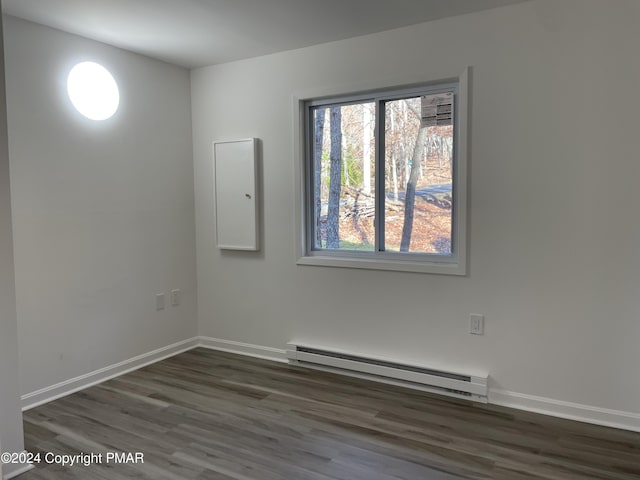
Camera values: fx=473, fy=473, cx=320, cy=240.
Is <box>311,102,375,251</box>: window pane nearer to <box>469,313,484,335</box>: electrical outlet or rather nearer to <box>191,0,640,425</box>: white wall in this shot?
<box>191,0,640,425</box>: white wall

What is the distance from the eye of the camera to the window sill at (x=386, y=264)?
121 inches

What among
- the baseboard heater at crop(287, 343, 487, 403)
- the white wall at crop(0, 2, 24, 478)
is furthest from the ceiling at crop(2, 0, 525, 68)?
the baseboard heater at crop(287, 343, 487, 403)

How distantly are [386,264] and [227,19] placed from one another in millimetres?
1874

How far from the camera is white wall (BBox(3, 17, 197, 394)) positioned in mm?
2928

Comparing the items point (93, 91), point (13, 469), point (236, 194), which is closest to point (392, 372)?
point (236, 194)

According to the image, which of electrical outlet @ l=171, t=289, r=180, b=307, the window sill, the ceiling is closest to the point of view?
the ceiling

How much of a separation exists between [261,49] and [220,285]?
1935mm

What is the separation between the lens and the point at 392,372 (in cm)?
325

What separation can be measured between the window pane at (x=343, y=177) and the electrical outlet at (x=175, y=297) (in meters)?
1.27

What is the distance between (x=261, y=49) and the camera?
11.5 ft

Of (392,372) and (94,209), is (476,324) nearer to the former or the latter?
(392,372)

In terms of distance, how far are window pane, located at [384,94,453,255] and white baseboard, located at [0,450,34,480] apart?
2.45 meters

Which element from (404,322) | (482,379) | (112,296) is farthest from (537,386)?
(112,296)

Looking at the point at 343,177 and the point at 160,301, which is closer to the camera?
the point at 343,177
